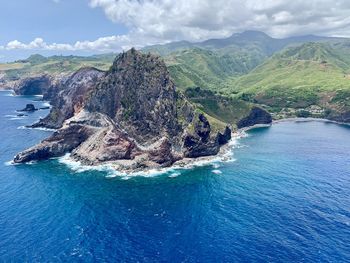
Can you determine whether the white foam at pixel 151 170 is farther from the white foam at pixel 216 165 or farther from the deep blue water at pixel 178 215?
the deep blue water at pixel 178 215

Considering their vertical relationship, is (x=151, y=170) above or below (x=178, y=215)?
above

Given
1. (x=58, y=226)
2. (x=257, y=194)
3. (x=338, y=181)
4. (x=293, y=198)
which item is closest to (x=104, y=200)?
(x=58, y=226)

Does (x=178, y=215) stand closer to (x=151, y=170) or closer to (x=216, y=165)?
(x=151, y=170)

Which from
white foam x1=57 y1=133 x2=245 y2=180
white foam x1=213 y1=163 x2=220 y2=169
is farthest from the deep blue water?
white foam x1=213 y1=163 x2=220 y2=169

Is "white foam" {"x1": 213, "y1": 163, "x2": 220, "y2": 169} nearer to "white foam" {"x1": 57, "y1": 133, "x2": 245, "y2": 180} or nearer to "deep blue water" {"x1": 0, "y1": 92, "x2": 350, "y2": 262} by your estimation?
"white foam" {"x1": 57, "y1": 133, "x2": 245, "y2": 180}

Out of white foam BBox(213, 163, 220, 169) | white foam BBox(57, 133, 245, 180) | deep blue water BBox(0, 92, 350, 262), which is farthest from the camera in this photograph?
white foam BBox(213, 163, 220, 169)

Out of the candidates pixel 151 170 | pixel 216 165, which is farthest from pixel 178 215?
pixel 216 165

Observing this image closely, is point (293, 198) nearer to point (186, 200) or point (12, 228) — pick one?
point (186, 200)

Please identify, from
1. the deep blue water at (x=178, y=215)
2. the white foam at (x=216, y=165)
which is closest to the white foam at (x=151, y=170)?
the white foam at (x=216, y=165)
